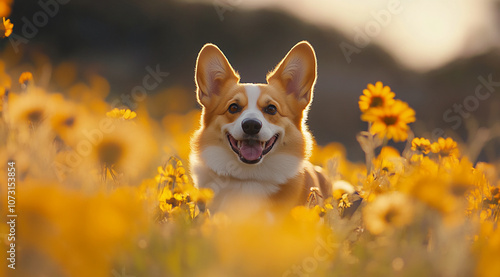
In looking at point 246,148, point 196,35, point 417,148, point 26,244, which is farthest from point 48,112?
point 196,35

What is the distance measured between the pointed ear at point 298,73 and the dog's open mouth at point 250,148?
556 mm

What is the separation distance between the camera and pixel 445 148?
2.44 meters

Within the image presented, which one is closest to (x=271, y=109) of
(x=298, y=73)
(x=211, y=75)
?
(x=298, y=73)

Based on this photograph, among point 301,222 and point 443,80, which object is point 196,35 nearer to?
point 443,80

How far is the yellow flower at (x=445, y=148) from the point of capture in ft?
7.93

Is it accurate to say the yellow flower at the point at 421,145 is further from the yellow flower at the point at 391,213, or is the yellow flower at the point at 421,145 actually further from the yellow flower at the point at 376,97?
the yellow flower at the point at 391,213

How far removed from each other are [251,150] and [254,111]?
28cm

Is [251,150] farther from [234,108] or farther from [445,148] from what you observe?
[445,148]

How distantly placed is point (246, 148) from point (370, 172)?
0.94 meters

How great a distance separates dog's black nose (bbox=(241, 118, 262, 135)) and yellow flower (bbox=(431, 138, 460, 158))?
1.08 metres

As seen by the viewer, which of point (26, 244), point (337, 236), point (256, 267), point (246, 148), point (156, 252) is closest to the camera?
point (26, 244)

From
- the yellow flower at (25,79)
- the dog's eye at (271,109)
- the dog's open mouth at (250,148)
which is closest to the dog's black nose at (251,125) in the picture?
the dog's open mouth at (250,148)

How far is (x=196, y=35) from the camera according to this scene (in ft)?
31.7

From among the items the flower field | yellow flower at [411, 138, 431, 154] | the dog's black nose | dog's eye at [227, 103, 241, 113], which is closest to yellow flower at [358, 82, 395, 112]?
the flower field
